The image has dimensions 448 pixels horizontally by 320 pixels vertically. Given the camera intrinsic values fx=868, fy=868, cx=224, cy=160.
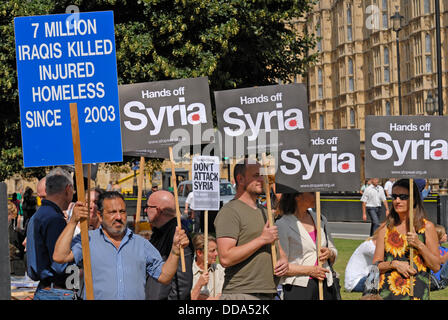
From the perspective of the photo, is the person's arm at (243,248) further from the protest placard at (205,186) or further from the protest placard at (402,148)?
the protest placard at (205,186)

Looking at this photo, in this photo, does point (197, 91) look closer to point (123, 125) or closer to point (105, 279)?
point (123, 125)

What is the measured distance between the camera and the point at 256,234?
5684 mm

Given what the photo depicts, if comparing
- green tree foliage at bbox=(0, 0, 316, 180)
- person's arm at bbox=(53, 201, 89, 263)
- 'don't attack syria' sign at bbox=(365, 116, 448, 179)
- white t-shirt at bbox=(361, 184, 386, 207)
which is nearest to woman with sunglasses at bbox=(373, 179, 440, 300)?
'don't attack syria' sign at bbox=(365, 116, 448, 179)

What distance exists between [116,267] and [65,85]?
1230 mm

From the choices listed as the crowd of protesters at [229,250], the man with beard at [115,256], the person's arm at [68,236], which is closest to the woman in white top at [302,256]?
the crowd of protesters at [229,250]

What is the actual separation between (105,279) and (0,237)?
0.97m

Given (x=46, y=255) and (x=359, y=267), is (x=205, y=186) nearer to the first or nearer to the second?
(x=359, y=267)

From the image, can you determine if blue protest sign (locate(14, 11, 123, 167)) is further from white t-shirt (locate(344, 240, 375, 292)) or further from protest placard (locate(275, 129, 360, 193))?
white t-shirt (locate(344, 240, 375, 292))

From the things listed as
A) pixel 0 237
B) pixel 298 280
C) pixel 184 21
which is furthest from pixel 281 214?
pixel 184 21

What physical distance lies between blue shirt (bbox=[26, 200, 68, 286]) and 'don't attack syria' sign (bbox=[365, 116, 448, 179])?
2.72 meters

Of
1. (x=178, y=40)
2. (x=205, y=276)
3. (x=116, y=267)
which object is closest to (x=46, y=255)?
(x=116, y=267)

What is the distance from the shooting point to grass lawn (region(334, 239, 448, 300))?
35.8 ft

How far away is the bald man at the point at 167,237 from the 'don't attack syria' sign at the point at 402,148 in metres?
1.67

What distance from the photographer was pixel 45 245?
5.78 metres
